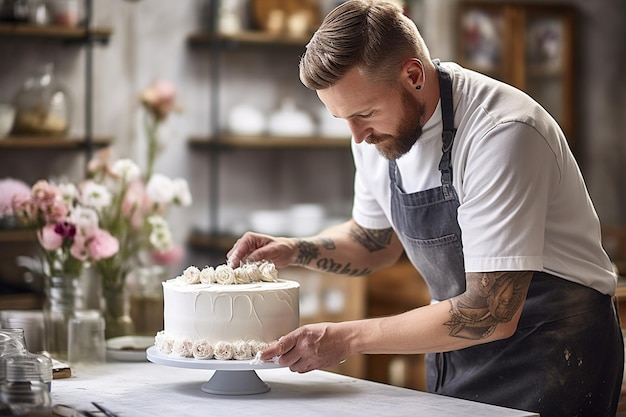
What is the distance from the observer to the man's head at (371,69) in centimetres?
223

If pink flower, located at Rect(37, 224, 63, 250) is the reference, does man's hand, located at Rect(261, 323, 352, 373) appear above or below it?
below

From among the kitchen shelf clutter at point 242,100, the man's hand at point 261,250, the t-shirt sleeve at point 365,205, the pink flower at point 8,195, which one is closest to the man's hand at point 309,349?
the man's hand at point 261,250

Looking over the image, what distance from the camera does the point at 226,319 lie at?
222 centimetres

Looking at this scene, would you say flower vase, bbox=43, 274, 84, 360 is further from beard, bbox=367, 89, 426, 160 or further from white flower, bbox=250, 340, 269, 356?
beard, bbox=367, 89, 426, 160

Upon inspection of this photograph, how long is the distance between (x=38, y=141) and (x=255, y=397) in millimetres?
2731

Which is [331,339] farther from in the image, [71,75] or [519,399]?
[71,75]

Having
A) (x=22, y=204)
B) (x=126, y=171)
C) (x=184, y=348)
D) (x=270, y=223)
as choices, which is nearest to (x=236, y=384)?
(x=184, y=348)

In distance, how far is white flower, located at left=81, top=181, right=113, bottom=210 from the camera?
2.82 meters

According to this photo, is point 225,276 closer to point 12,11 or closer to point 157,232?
point 157,232

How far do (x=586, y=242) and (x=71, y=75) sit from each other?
3.22 m

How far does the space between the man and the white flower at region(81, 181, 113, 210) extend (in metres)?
0.51

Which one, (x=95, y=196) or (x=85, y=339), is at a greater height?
(x=95, y=196)

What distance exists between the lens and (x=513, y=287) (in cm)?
213


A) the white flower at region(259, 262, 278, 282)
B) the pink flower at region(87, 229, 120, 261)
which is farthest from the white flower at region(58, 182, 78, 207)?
the white flower at region(259, 262, 278, 282)
